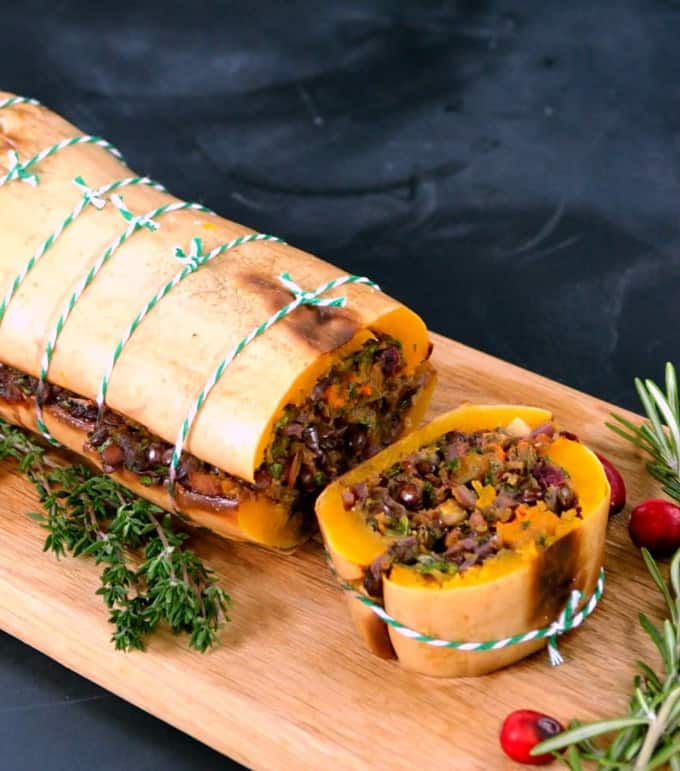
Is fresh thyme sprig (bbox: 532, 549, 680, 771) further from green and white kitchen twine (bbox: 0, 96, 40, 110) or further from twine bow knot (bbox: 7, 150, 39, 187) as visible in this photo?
green and white kitchen twine (bbox: 0, 96, 40, 110)

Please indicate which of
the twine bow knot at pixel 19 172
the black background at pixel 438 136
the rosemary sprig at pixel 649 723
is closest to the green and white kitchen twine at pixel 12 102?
the twine bow knot at pixel 19 172

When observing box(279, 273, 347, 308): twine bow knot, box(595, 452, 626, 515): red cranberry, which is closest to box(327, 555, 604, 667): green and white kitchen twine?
box(595, 452, 626, 515): red cranberry

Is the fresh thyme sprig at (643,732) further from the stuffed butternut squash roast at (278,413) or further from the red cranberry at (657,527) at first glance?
the red cranberry at (657,527)

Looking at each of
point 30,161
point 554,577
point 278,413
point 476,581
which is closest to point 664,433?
point 554,577

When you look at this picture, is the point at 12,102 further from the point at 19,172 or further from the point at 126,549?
the point at 126,549

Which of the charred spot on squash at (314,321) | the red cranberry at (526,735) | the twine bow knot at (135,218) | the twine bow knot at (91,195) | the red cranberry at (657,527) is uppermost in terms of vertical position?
the twine bow knot at (91,195)
